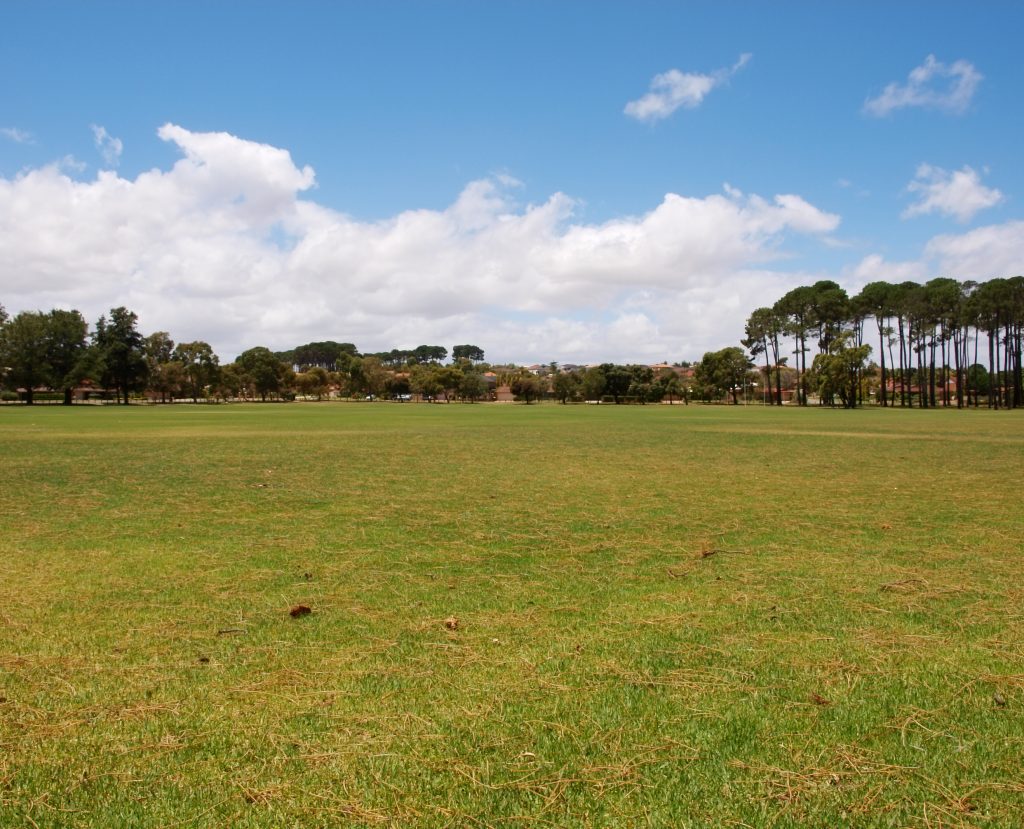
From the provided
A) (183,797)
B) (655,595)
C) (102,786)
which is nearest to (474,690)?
(183,797)

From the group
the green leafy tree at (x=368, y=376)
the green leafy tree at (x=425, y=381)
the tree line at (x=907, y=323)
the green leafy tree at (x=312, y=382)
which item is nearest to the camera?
the tree line at (x=907, y=323)

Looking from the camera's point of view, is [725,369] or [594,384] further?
[594,384]

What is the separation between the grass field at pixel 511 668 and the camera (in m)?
3.10

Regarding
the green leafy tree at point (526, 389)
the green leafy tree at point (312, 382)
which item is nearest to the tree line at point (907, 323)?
the green leafy tree at point (526, 389)

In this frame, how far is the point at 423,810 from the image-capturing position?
9.82ft

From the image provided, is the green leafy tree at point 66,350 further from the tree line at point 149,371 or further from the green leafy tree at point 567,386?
the green leafy tree at point 567,386

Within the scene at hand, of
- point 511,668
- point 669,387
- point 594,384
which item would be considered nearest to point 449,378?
point 594,384

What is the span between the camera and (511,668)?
177 inches

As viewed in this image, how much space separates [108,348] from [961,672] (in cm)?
11844

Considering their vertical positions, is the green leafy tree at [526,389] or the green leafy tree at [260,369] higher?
the green leafy tree at [260,369]

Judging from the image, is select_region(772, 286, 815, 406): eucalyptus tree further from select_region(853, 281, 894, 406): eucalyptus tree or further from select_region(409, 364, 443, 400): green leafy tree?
select_region(409, 364, 443, 400): green leafy tree

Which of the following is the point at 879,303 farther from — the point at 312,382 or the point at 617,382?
the point at 312,382

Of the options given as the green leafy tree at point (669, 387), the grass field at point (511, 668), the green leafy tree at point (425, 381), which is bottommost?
the grass field at point (511, 668)

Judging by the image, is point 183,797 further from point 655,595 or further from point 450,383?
point 450,383
